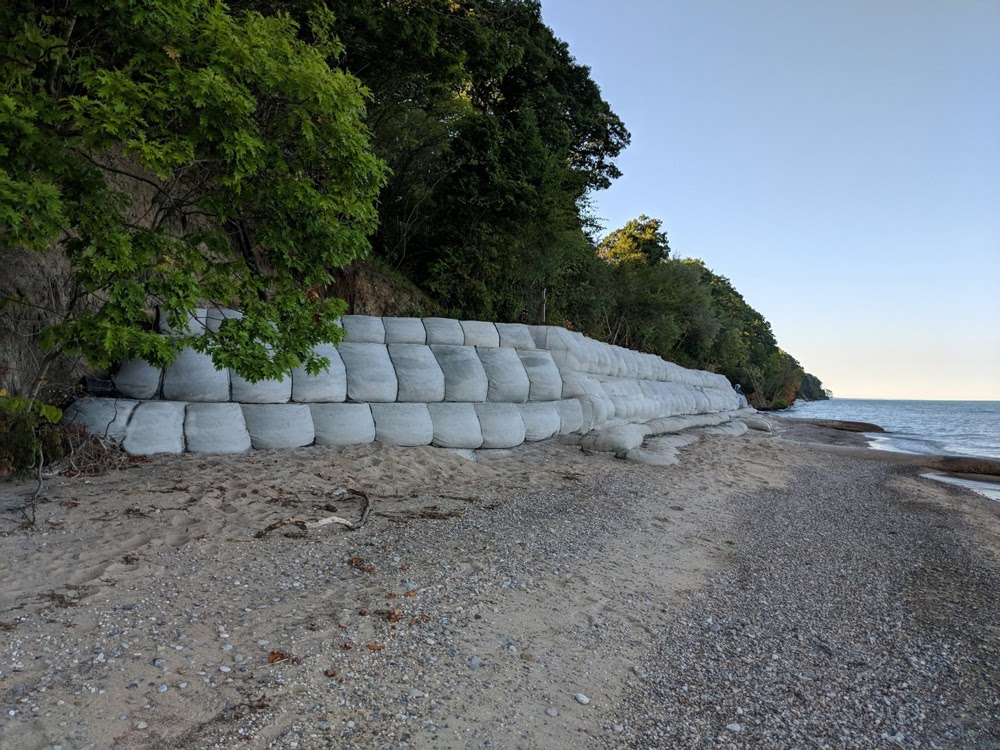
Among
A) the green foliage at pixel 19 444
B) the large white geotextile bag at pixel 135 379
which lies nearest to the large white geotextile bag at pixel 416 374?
the large white geotextile bag at pixel 135 379

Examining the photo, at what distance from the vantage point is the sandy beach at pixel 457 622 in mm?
Result: 2361

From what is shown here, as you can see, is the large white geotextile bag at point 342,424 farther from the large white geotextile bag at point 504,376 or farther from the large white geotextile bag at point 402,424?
the large white geotextile bag at point 504,376

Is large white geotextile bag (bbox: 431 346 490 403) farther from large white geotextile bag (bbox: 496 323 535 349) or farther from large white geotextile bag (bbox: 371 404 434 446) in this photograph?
large white geotextile bag (bbox: 496 323 535 349)

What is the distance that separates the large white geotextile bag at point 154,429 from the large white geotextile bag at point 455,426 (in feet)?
10.9

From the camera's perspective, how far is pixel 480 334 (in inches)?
384

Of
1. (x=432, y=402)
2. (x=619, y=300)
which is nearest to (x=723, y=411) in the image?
(x=619, y=300)

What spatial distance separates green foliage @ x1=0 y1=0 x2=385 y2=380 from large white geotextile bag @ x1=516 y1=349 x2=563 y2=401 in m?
5.38

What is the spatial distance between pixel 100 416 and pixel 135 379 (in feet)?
2.00

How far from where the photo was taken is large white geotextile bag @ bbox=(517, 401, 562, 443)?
30.8 feet

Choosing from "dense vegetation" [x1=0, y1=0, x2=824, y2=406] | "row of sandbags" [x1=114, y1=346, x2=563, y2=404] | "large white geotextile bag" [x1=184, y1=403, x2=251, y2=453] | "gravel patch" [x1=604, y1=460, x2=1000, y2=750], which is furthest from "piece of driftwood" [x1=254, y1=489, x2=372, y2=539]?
"gravel patch" [x1=604, y1=460, x2=1000, y2=750]

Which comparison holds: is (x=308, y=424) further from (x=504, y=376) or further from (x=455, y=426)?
(x=504, y=376)

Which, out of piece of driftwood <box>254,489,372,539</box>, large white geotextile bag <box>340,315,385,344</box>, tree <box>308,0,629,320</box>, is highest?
tree <box>308,0,629,320</box>

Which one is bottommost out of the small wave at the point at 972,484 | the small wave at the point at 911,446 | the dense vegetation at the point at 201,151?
the small wave at the point at 972,484

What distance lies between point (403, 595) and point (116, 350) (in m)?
2.69
